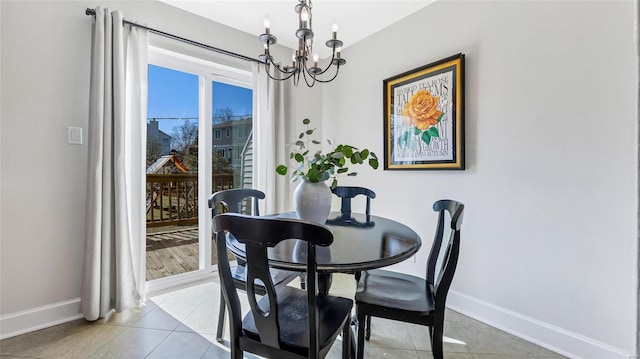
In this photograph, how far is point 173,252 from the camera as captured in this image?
9.47ft

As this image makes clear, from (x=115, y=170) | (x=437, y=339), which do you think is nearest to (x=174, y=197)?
(x=115, y=170)

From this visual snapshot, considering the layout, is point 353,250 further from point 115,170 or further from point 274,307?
point 115,170

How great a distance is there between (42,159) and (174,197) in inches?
42.9

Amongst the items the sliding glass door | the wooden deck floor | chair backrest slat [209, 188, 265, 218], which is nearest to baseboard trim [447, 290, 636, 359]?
chair backrest slat [209, 188, 265, 218]

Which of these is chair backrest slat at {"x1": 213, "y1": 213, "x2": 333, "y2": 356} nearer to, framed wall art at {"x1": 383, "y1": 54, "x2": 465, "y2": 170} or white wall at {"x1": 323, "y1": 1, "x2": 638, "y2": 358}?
white wall at {"x1": 323, "y1": 1, "x2": 638, "y2": 358}

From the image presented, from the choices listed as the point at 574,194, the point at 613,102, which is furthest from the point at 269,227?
the point at 613,102

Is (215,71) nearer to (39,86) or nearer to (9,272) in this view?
(39,86)

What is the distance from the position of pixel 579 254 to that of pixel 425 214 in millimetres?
1015

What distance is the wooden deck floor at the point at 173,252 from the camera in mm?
2664

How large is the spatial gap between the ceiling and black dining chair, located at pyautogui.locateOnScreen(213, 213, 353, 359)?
2011mm

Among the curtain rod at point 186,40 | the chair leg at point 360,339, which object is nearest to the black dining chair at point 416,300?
the chair leg at point 360,339

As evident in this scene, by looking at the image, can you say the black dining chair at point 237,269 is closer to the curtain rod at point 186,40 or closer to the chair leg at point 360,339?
the chair leg at point 360,339

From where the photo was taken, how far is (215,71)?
2.82 metres

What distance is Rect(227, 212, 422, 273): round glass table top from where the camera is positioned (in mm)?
1059
